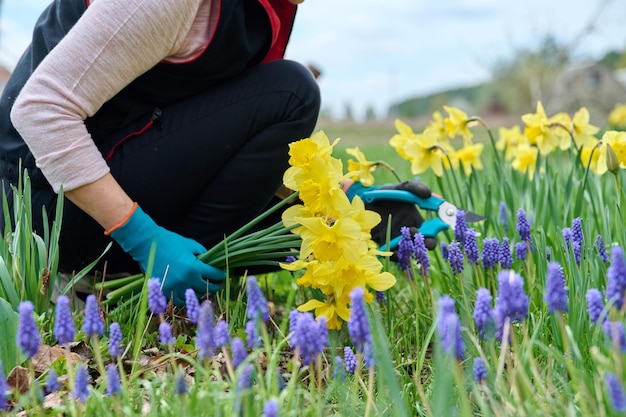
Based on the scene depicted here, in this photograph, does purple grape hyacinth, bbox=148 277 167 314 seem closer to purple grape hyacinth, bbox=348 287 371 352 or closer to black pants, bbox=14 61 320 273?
purple grape hyacinth, bbox=348 287 371 352

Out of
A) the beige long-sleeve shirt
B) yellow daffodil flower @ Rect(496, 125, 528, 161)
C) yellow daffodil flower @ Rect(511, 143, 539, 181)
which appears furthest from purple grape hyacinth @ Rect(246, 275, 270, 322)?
yellow daffodil flower @ Rect(496, 125, 528, 161)

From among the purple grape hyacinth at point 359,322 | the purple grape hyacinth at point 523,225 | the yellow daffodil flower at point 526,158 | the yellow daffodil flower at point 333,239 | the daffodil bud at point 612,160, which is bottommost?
the purple grape hyacinth at point 359,322

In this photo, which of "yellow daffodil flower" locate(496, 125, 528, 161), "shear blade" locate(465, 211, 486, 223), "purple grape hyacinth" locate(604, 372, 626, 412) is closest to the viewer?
"purple grape hyacinth" locate(604, 372, 626, 412)

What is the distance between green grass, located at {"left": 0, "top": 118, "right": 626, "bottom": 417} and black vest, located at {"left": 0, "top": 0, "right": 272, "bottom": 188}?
1.33 ft

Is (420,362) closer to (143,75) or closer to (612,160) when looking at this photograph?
(612,160)

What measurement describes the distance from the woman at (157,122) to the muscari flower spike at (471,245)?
555 mm

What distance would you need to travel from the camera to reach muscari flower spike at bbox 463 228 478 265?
162 centimetres

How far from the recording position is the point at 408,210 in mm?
1994

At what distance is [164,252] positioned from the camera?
1.65m

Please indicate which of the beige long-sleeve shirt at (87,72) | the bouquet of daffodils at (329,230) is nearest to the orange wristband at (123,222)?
the beige long-sleeve shirt at (87,72)

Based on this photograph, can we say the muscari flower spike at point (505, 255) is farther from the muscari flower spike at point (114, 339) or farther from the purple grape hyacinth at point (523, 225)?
the muscari flower spike at point (114, 339)

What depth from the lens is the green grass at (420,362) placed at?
0.99 metres

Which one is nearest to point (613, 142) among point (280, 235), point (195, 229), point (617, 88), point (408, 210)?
point (408, 210)

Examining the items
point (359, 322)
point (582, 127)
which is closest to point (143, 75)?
point (359, 322)
